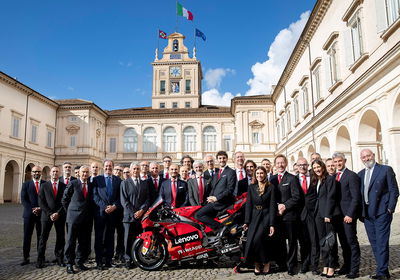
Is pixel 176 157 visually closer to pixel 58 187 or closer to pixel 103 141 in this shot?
pixel 103 141

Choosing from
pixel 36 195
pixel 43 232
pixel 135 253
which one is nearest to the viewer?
pixel 135 253

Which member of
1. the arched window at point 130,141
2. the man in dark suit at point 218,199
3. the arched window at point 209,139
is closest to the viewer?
the man in dark suit at point 218,199

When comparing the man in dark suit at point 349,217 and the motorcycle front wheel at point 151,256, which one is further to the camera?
the motorcycle front wheel at point 151,256

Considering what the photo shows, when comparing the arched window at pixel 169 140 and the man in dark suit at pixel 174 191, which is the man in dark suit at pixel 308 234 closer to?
the man in dark suit at pixel 174 191

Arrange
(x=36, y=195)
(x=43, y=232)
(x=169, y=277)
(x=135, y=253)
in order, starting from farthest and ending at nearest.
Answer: (x=36, y=195) → (x=43, y=232) → (x=135, y=253) → (x=169, y=277)

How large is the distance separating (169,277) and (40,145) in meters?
31.3

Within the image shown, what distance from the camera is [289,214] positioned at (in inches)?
219

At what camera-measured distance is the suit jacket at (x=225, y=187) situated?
6.06 metres

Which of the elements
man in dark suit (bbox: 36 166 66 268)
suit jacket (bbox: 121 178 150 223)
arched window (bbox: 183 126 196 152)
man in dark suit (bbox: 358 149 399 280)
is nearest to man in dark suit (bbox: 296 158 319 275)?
man in dark suit (bbox: 358 149 399 280)

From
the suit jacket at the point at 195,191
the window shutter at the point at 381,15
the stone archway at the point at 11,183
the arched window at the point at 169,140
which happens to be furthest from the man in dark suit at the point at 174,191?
the arched window at the point at 169,140

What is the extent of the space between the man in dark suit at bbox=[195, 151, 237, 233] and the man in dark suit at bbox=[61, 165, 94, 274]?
6.79ft

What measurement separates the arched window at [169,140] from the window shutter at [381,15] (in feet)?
95.9

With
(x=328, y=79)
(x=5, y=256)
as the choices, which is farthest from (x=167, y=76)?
(x=5, y=256)

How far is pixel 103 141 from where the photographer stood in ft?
128
